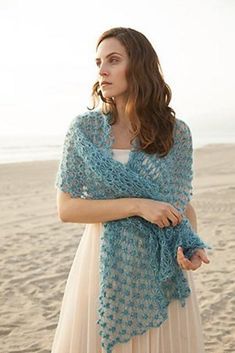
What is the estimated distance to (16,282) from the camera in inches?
210

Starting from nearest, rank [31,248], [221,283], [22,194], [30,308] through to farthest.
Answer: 1. [30,308]
2. [221,283]
3. [31,248]
4. [22,194]

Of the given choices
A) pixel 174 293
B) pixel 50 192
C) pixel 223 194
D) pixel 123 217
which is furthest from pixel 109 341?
pixel 50 192

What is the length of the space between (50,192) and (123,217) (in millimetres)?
10134

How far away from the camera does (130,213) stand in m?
1.97

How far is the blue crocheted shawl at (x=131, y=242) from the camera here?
1987mm

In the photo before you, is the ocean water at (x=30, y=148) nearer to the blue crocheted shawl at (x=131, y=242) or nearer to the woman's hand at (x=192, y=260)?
the blue crocheted shawl at (x=131, y=242)

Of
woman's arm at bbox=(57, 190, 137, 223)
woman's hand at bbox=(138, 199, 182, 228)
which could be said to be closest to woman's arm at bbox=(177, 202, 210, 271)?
woman's hand at bbox=(138, 199, 182, 228)

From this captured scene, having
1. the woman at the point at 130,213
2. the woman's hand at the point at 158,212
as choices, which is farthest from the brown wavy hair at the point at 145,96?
the woman's hand at the point at 158,212

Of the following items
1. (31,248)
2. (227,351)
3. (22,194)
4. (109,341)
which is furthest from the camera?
(22,194)

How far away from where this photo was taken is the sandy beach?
4074mm

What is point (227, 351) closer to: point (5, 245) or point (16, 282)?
A: point (16, 282)

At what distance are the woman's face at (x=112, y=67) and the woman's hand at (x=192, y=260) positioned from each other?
0.68 m

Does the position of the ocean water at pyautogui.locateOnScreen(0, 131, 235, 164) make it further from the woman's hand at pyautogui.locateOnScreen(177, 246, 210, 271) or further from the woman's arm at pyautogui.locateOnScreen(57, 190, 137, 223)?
the woman's hand at pyautogui.locateOnScreen(177, 246, 210, 271)

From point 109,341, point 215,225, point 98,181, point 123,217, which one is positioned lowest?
point 109,341
